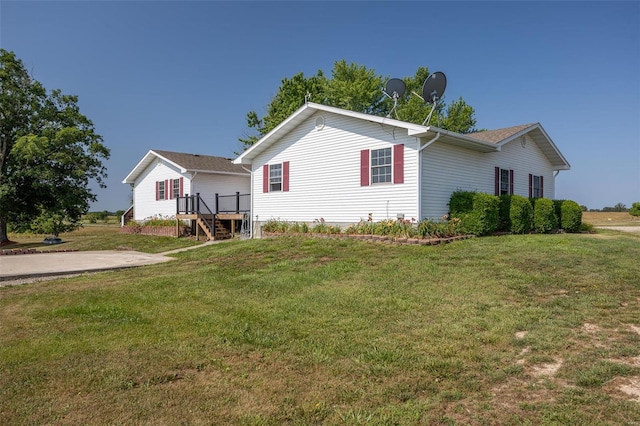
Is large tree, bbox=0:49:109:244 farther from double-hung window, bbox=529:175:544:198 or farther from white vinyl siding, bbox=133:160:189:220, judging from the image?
double-hung window, bbox=529:175:544:198

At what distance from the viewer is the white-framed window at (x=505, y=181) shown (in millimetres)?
16297

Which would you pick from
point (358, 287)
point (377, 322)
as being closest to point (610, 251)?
point (358, 287)

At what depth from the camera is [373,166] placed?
43.7ft

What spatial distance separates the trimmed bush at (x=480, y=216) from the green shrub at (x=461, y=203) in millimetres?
149

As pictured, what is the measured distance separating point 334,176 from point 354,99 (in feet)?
61.0

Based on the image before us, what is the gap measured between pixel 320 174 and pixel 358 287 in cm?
862

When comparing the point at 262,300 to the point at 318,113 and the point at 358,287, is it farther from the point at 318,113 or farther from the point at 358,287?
the point at 318,113

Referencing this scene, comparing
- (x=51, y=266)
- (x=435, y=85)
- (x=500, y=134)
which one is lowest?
(x=51, y=266)

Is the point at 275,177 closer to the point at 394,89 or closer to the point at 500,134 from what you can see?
the point at 394,89

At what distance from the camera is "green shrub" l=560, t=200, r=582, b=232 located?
16.6 meters

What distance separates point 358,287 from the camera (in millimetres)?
6805

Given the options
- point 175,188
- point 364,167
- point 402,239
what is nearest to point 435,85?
point 364,167

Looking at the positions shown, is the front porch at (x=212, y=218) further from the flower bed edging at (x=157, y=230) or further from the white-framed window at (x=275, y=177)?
the white-framed window at (x=275, y=177)

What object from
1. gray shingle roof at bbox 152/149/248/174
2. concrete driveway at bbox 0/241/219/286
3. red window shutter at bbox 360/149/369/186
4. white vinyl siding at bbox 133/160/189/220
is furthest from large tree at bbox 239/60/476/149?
concrete driveway at bbox 0/241/219/286
